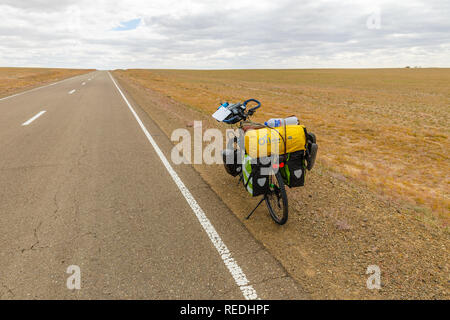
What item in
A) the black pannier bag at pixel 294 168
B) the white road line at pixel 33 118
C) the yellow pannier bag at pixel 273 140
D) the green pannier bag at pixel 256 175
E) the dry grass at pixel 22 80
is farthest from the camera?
the dry grass at pixel 22 80

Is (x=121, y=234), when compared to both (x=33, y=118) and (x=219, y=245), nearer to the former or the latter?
(x=219, y=245)

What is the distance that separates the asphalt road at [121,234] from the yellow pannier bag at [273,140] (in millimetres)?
1100

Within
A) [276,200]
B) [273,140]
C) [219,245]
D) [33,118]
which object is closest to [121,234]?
[219,245]

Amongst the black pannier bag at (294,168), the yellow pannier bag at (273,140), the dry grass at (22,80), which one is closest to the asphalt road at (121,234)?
the black pannier bag at (294,168)

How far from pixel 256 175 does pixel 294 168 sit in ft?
1.90

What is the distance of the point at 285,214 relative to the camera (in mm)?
3500

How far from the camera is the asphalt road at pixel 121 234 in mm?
2656

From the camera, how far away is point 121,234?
11.4 feet

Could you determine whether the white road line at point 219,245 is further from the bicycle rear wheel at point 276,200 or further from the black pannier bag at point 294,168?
the black pannier bag at point 294,168

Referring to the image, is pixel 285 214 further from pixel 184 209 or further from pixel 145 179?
pixel 145 179

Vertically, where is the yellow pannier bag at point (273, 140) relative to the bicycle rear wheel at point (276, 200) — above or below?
above

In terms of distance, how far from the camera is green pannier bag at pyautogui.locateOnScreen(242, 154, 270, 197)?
3574 millimetres

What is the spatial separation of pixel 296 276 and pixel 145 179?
3.38m
